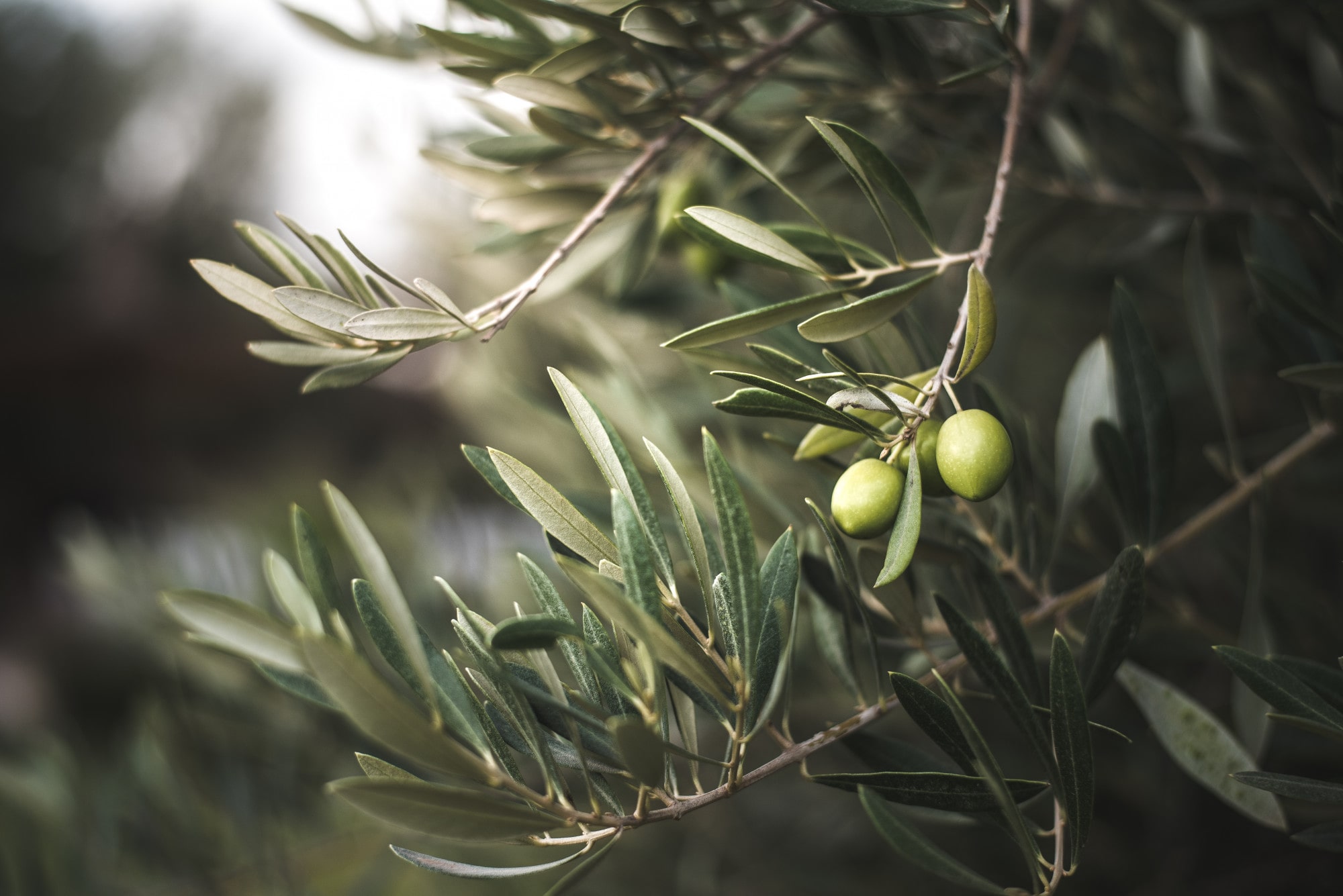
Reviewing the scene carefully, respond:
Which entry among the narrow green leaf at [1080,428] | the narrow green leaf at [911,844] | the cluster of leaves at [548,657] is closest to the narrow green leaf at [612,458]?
the cluster of leaves at [548,657]

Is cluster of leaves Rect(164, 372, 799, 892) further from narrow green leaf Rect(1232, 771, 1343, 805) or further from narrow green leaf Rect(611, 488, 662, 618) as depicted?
narrow green leaf Rect(1232, 771, 1343, 805)

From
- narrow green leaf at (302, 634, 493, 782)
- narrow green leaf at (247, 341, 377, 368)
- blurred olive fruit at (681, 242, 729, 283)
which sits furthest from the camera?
blurred olive fruit at (681, 242, 729, 283)

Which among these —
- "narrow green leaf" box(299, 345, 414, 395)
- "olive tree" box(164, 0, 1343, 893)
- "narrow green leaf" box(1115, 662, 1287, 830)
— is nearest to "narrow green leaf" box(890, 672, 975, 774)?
"olive tree" box(164, 0, 1343, 893)

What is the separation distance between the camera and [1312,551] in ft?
2.26

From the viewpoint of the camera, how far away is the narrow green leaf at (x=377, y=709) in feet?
0.59

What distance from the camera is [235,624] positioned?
0.65 feet

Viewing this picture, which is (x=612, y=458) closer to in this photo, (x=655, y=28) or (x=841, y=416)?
(x=841, y=416)

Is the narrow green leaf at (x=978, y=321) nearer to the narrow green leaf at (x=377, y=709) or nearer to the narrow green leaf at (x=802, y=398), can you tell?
the narrow green leaf at (x=802, y=398)

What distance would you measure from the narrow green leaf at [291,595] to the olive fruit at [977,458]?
188 millimetres

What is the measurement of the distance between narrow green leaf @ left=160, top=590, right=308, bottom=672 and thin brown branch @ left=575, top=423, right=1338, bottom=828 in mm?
108

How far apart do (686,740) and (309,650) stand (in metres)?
0.15

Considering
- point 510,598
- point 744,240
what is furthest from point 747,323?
point 510,598

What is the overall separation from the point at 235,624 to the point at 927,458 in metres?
0.21

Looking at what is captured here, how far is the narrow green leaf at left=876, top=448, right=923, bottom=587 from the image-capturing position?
0.70ft
